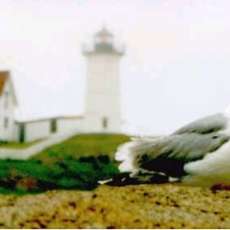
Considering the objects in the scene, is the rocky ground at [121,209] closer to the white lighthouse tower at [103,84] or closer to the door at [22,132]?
the door at [22,132]

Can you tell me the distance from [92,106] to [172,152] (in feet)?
46.9

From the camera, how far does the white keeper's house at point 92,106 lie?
15073 mm

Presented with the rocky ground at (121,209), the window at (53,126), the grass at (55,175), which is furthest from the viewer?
the window at (53,126)

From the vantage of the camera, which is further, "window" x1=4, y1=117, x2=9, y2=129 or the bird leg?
"window" x1=4, y1=117, x2=9, y2=129

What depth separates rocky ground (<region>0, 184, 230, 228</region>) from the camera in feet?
15.3

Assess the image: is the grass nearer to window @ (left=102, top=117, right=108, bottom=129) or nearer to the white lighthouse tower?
window @ (left=102, top=117, right=108, bottom=129)

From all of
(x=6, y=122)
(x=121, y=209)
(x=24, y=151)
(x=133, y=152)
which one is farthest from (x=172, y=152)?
(x=6, y=122)

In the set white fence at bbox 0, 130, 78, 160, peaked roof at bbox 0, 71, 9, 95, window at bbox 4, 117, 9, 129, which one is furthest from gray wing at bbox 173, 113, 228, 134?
peaked roof at bbox 0, 71, 9, 95

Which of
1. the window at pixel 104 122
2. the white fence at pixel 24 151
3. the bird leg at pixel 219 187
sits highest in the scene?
the window at pixel 104 122

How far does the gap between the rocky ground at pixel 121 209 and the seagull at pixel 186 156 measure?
13cm

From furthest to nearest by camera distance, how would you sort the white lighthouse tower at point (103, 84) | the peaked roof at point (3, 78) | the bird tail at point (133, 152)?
the white lighthouse tower at point (103, 84)
the peaked roof at point (3, 78)
the bird tail at point (133, 152)

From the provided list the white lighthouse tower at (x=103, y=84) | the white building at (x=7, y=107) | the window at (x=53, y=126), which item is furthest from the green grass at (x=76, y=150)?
the white lighthouse tower at (x=103, y=84)

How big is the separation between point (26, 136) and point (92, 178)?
7.76 m

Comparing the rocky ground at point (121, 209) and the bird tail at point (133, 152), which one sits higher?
the bird tail at point (133, 152)
